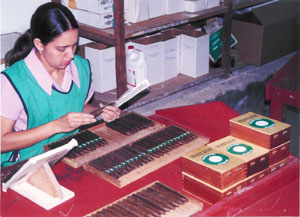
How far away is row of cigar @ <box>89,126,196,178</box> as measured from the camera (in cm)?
196

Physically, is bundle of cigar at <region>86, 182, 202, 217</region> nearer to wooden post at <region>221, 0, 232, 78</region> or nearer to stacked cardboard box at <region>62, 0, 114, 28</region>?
stacked cardboard box at <region>62, 0, 114, 28</region>

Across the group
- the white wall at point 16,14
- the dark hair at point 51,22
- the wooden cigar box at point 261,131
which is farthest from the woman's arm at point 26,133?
the white wall at point 16,14

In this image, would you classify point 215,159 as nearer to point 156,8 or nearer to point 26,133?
point 26,133

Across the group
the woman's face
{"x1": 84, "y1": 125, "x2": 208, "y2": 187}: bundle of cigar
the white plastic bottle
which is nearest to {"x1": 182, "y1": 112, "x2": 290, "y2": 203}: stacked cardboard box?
{"x1": 84, "y1": 125, "x2": 208, "y2": 187}: bundle of cigar

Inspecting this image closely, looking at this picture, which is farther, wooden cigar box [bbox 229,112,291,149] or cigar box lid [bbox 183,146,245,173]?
wooden cigar box [bbox 229,112,291,149]

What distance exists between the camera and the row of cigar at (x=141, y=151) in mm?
1964

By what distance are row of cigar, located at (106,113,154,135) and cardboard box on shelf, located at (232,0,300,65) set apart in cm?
207

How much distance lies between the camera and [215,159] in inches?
69.3

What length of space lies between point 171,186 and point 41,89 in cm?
82

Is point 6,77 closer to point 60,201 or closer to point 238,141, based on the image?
point 60,201

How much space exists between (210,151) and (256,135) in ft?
0.73

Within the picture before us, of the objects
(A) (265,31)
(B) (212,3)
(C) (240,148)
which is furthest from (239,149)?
(A) (265,31)

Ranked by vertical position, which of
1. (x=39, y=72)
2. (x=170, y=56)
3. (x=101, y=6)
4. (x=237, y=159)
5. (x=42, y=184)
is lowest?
(x=170, y=56)

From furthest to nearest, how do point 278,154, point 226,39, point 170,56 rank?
point 226,39 < point 170,56 < point 278,154
